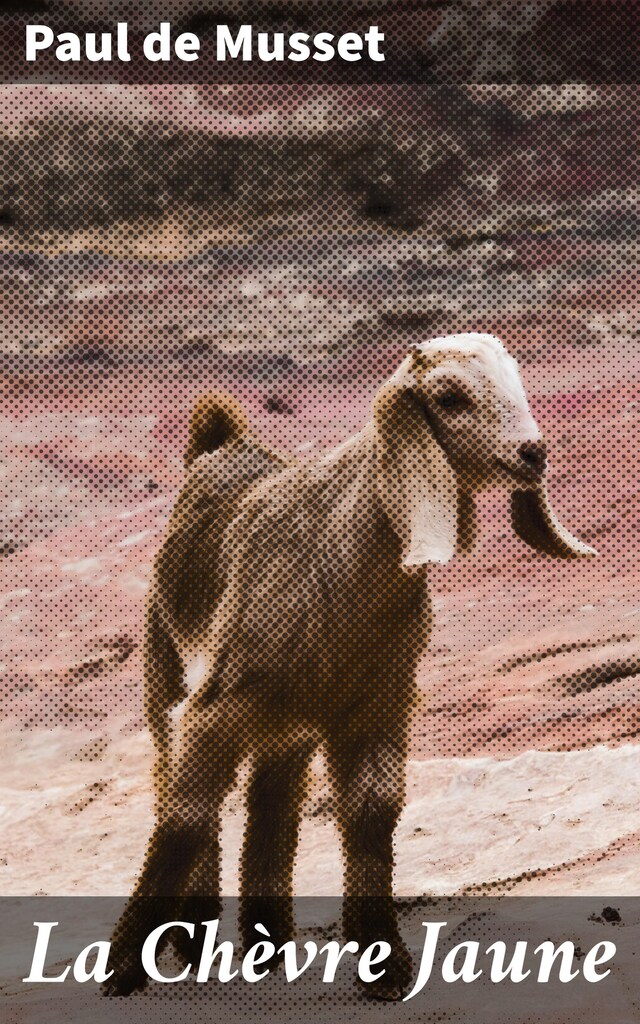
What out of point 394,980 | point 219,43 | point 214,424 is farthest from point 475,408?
point 219,43

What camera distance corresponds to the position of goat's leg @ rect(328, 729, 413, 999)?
5.12m

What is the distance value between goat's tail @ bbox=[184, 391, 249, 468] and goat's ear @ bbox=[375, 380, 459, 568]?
779 mm

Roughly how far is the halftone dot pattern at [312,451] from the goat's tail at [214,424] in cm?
1

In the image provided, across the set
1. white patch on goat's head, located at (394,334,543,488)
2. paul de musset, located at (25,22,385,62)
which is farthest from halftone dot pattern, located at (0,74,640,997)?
paul de musset, located at (25,22,385,62)

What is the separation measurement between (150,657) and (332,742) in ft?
2.72

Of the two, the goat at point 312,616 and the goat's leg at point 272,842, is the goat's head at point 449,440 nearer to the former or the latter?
the goat at point 312,616

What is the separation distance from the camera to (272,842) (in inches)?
213

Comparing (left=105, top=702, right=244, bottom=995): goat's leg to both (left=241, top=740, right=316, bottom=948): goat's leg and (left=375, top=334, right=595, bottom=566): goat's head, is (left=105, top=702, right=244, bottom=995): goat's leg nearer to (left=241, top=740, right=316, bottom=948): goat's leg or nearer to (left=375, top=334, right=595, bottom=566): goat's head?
(left=241, top=740, right=316, bottom=948): goat's leg

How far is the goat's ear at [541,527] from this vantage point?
5.00 metres

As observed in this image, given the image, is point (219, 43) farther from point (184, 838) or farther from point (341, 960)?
point (341, 960)

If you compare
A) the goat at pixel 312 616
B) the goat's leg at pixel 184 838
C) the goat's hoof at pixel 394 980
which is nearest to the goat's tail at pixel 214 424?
the goat at pixel 312 616

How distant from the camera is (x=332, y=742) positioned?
17.0 ft

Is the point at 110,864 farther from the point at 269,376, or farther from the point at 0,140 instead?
the point at 0,140

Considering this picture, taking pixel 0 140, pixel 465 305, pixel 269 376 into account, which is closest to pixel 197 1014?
pixel 269 376
